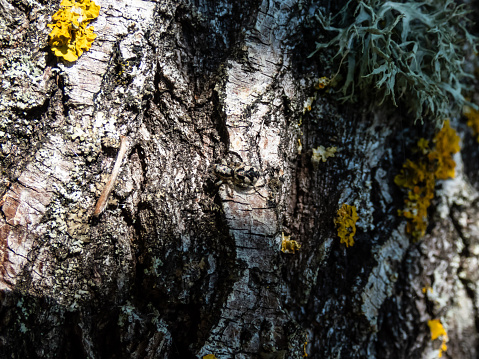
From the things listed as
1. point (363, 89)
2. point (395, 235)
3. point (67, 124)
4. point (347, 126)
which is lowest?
point (395, 235)

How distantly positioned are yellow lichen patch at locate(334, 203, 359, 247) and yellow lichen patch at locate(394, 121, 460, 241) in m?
0.26

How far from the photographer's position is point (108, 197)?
3.84 feet

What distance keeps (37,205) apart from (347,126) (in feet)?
3.66

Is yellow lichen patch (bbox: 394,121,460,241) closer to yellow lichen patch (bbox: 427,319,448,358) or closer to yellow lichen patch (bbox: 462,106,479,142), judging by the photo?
yellow lichen patch (bbox: 462,106,479,142)

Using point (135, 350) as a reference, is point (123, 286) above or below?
above

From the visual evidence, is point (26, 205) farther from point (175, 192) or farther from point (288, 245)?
point (288, 245)

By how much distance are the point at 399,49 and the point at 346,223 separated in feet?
2.15

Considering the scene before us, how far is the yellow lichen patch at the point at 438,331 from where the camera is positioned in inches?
60.9

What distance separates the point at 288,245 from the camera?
1.30m

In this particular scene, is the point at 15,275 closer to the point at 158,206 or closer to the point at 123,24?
the point at 158,206

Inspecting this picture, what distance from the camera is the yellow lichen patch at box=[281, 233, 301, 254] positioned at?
1297 millimetres

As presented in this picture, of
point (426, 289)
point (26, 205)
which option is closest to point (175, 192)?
point (26, 205)

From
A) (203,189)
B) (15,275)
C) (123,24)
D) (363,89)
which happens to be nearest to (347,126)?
(363,89)

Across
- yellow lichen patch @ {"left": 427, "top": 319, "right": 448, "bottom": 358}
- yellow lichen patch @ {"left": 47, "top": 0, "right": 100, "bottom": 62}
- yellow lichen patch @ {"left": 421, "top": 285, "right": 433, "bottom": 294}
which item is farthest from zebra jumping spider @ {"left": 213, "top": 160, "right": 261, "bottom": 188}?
yellow lichen patch @ {"left": 427, "top": 319, "right": 448, "bottom": 358}
